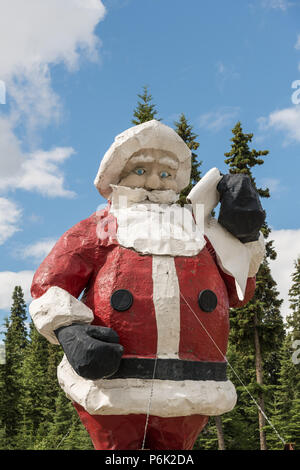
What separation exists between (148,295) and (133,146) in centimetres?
120

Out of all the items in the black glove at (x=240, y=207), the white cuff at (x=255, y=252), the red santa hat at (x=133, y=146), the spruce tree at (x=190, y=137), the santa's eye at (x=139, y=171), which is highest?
the spruce tree at (x=190, y=137)

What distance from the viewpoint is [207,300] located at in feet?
11.5

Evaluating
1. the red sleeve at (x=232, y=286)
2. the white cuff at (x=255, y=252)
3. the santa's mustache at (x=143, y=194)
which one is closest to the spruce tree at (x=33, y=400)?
the red sleeve at (x=232, y=286)

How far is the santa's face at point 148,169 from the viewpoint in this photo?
3943mm

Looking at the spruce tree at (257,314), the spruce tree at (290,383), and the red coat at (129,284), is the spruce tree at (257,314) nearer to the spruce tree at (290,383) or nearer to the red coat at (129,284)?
the spruce tree at (290,383)

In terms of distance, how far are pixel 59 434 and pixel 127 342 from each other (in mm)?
15456

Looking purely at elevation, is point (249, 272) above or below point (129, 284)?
above

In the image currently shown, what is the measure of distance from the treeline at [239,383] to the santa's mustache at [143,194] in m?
3.87

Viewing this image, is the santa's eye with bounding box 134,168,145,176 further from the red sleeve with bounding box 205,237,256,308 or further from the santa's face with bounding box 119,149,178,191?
the red sleeve with bounding box 205,237,256,308

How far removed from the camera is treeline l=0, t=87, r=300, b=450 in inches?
496

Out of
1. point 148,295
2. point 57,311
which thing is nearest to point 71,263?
point 57,311

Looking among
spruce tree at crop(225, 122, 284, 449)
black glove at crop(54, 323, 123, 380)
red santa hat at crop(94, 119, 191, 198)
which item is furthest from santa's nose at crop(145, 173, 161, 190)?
spruce tree at crop(225, 122, 284, 449)

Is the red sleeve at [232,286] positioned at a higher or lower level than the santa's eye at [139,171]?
lower

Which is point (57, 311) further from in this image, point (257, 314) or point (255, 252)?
point (257, 314)
